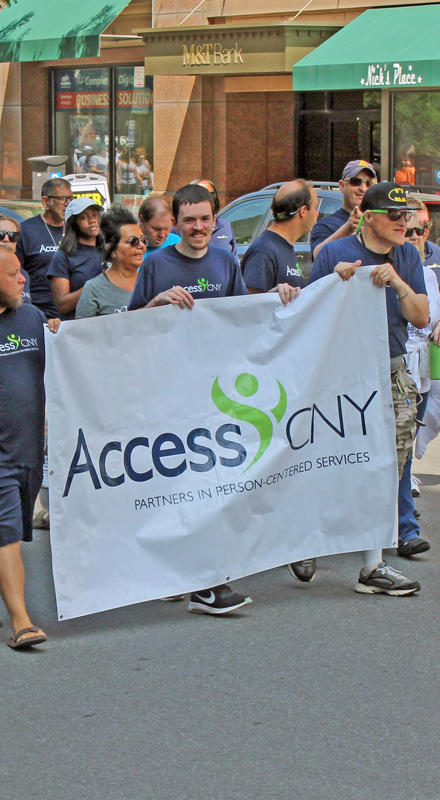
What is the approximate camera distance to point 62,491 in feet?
16.2

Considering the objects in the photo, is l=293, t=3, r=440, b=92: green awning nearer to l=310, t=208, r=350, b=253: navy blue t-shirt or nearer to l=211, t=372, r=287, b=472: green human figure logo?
l=310, t=208, r=350, b=253: navy blue t-shirt

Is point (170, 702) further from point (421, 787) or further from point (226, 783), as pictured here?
point (421, 787)

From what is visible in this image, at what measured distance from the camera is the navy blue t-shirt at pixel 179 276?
539 centimetres

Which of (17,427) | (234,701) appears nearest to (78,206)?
(17,427)

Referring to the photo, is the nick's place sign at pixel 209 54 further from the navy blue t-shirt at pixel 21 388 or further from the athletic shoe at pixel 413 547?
the navy blue t-shirt at pixel 21 388

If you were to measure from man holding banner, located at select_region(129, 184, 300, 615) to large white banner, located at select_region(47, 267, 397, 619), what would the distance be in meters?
0.14

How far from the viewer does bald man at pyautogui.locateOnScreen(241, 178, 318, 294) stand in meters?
6.01

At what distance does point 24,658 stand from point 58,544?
505 mm

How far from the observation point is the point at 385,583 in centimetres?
556

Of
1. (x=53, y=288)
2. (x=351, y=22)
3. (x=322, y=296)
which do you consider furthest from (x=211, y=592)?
(x=351, y=22)

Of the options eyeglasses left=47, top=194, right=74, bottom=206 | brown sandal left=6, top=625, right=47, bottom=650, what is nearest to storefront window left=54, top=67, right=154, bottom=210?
eyeglasses left=47, top=194, right=74, bottom=206

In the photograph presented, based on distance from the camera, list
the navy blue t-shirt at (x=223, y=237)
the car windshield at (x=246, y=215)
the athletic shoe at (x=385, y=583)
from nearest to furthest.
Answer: the athletic shoe at (x=385, y=583)
the navy blue t-shirt at (x=223, y=237)
the car windshield at (x=246, y=215)

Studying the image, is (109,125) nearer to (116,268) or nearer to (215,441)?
(116,268)

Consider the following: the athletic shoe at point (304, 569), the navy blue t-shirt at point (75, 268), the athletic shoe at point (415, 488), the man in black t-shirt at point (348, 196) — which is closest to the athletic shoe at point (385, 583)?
the athletic shoe at point (304, 569)
